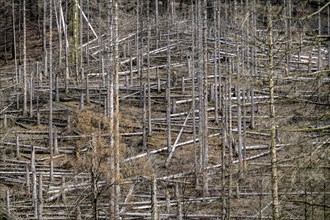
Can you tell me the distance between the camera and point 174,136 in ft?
83.4

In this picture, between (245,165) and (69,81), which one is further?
(69,81)

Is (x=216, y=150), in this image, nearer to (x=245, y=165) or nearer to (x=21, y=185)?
(x=245, y=165)

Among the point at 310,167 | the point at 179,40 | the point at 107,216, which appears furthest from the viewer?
the point at 179,40

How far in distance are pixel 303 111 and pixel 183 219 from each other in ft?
26.9

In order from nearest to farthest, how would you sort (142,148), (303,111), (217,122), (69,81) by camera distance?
(303,111)
(142,148)
(217,122)
(69,81)

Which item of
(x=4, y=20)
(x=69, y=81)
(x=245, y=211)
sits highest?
(x=4, y=20)

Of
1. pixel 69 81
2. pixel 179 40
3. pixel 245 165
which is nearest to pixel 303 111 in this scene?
pixel 245 165

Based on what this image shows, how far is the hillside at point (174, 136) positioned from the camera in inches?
408

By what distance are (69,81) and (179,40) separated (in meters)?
9.79

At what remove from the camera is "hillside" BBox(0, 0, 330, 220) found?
1037 cm

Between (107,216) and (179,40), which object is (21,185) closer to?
(107,216)

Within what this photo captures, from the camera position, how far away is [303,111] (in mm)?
9039

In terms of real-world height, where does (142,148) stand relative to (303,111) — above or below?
below

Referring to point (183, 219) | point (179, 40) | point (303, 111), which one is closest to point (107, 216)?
point (183, 219)
